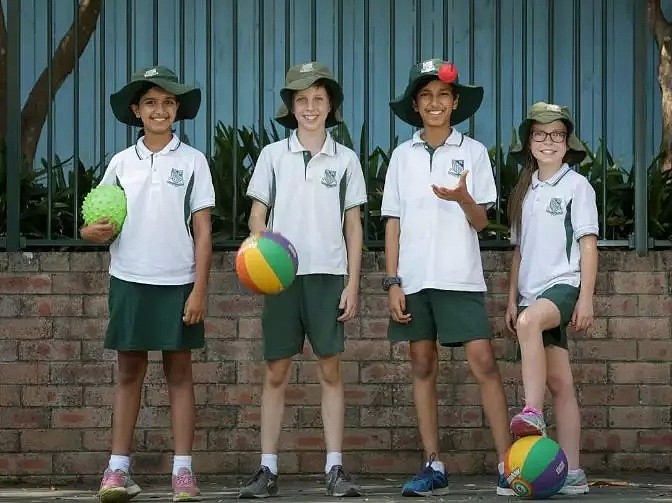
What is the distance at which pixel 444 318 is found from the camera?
8.01 metres

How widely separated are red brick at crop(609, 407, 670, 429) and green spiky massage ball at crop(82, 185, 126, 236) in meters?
3.13

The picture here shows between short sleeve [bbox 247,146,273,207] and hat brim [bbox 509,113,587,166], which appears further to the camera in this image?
hat brim [bbox 509,113,587,166]

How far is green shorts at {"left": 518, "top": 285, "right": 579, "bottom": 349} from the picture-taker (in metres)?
8.00

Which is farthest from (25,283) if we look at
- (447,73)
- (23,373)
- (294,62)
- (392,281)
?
(294,62)

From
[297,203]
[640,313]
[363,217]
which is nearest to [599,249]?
[640,313]

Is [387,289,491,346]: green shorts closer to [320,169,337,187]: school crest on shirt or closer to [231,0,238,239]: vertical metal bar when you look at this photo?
[320,169,337,187]: school crest on shirt

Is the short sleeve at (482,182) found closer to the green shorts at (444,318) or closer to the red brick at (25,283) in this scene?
the green shorts at (444,318)

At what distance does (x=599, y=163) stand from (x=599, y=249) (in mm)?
567

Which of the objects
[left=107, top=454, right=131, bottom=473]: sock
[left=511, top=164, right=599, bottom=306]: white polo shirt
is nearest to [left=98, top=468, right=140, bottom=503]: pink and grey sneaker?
[left=107, top=454, right=131, bottom=473]: sock

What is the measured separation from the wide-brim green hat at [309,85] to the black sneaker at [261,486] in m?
1.76

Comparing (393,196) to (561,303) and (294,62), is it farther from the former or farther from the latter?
(294,62)

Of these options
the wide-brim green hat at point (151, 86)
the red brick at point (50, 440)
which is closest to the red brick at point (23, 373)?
the red brick at point (50, 440)

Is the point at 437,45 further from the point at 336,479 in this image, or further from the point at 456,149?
the point at 336,479

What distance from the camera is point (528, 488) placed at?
7.56 metres
